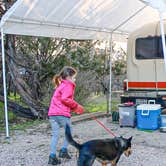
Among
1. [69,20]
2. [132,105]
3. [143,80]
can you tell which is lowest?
[132,105]

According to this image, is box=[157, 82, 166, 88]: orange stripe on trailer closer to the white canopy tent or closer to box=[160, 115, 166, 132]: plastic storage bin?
box=[160, 115, 166, 132]: plastic storage bin

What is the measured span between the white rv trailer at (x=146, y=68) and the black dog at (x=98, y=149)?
4.33 metres

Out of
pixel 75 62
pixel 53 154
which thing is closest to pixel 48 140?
pixel 53 154

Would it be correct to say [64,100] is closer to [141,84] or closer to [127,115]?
[127,115]

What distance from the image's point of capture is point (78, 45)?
1403 cm

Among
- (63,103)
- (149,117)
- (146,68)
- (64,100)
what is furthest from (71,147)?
(146,68)

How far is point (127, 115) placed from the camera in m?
8.99

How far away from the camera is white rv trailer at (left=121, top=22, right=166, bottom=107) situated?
9.41m

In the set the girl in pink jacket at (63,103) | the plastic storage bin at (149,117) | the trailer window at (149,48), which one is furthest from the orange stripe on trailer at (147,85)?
the girl in pink jacket at (63,103)

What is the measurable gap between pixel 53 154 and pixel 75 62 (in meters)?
8.03

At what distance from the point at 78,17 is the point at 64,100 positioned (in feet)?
12.8

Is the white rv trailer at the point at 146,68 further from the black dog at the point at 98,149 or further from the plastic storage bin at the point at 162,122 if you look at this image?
the black dog at the point at 98,149

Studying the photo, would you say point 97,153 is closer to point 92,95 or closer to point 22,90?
point 22,90

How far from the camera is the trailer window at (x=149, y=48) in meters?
9.41
